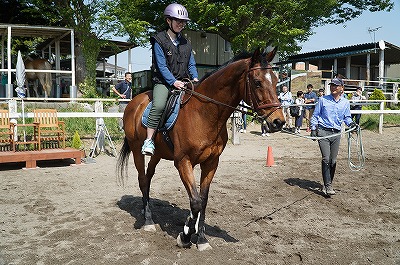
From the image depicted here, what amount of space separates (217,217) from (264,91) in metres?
2.51

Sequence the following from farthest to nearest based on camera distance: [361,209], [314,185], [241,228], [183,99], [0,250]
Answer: [314,185] → [361,209] → [241,228] → [183,99] → [0,250]

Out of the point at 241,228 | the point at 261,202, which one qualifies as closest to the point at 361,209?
the point at 261,202

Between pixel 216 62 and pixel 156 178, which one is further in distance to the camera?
pixel 216 62

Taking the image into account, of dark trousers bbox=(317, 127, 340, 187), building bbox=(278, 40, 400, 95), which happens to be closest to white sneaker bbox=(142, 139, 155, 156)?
dark trousers bbox=(317, 127, 340, 187)

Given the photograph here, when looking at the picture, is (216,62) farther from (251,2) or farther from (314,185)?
(314,185)

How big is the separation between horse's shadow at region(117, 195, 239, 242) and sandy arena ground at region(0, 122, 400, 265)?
2 cm

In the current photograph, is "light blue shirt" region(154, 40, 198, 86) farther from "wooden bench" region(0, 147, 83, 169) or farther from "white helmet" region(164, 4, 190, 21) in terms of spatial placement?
"wooden bench" region(0, 147, 83, 169)

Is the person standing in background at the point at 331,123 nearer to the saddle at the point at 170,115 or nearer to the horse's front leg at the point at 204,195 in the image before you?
the horse's front leg at the point at 204,195

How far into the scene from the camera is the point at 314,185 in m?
7.89

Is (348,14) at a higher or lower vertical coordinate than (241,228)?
higher

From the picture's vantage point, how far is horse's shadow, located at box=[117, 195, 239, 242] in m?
5.09

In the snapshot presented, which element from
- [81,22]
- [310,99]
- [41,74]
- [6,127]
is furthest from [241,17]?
[6,127]

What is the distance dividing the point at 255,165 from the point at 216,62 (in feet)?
74.6

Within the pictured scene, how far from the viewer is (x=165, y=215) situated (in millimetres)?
5852
